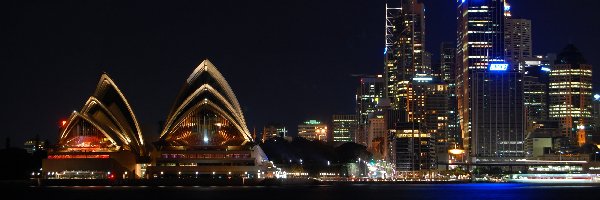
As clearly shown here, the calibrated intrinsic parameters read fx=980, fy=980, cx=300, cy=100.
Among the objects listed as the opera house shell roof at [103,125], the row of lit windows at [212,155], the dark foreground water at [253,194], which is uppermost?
the opera house shell roof at [103,125]

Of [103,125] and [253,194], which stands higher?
[103,125]

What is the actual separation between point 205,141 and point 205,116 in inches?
166

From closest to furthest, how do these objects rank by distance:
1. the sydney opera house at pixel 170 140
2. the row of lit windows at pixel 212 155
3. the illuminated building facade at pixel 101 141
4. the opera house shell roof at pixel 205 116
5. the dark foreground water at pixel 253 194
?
the dark foreground water at pixel 253 194 < the illuminated building facade at pixel 101 141 < the sydney opera house at pixel 170 140 < the opera house shell roof at pixel 205 116 < the row of lit windows at pixel 212 155

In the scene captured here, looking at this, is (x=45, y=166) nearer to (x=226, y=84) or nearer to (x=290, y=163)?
(x=226, y=84)

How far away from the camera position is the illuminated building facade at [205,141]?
142 metres

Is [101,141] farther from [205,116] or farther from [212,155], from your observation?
[212,155]

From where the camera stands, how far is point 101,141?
138750 mm

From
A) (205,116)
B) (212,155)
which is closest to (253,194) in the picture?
(212,155)

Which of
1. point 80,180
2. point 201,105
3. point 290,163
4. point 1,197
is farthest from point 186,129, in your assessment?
point 290,163

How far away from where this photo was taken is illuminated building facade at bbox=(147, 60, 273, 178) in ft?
464

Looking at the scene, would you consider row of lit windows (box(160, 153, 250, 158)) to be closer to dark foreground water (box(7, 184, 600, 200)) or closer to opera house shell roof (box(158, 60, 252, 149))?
opera house shell roof (box(158, 60, 252, 149))

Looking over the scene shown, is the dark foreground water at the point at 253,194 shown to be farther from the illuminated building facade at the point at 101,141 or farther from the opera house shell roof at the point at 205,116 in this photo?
the opera house shell roof at the point at 205,116

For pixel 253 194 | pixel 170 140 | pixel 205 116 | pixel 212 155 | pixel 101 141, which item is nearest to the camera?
pixel 253 194

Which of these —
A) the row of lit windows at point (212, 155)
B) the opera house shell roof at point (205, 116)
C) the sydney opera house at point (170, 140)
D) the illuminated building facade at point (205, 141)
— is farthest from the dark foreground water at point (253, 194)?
the opera house shell roof at point (205, 116)
